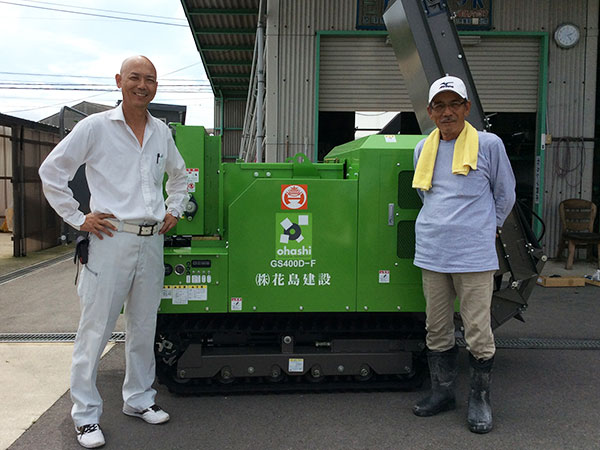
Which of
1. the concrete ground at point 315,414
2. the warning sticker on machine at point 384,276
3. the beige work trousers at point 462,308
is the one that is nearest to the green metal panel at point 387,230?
the warning sticker on machine at point 384,276

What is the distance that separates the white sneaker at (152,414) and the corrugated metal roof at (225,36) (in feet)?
33.1

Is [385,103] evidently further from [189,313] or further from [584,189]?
[189,313]

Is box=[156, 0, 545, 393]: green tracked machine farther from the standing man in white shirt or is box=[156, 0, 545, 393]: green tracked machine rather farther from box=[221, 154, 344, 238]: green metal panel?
the standing man in white shirt

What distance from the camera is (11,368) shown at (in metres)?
4.28

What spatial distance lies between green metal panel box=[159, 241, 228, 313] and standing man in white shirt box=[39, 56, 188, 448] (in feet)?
1.15

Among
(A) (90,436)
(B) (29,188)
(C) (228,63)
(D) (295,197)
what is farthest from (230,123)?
(A) (90,436)

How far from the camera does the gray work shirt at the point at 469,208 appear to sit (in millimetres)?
3217

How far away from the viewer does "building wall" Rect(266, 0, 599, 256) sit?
8.99 meters

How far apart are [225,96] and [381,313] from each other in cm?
1853

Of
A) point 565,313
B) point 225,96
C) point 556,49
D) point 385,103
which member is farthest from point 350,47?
point 225,96

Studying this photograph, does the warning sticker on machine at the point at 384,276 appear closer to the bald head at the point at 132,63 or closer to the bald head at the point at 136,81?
the bald head at the point at 136,81

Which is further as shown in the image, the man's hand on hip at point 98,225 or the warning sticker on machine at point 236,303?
the warning sticker on machine at point 236,303

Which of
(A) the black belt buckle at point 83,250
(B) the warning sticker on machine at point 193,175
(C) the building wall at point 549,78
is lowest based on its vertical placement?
(A) the black belt buckle at point 83,250

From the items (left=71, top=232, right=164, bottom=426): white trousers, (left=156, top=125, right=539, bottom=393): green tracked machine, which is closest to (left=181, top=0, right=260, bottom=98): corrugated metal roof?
(left=156, top=125, right=539, bottom=393): green tracked machine
